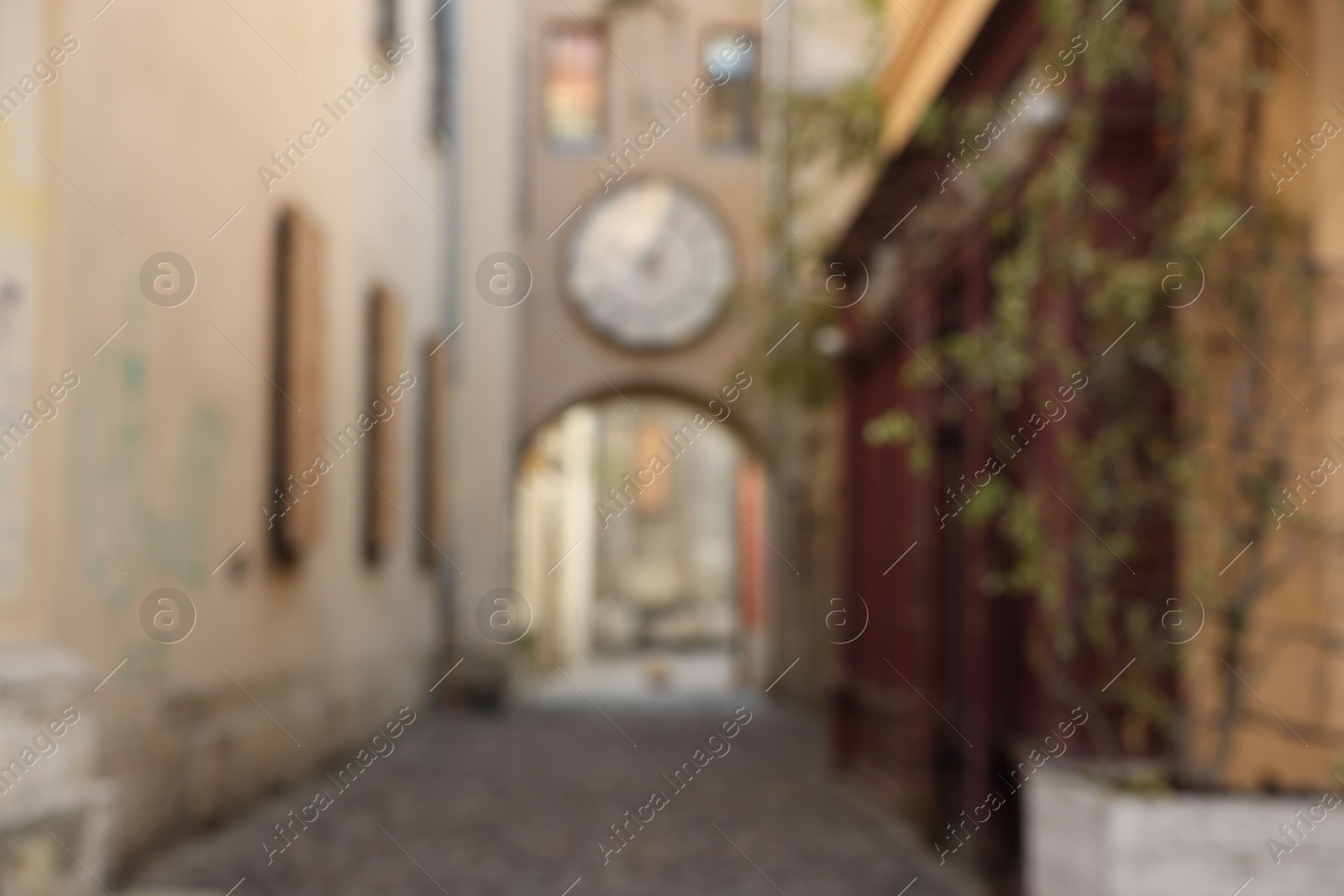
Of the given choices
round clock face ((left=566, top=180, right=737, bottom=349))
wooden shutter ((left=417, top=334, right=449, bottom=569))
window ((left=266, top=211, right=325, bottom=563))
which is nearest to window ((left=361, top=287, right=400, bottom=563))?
wooden shutter ((left=417, top=334, right=449, bottom=569))

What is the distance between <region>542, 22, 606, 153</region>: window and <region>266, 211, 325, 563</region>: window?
862cm

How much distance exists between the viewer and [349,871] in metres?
Answer: 6.30

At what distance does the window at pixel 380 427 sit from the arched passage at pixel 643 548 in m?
5.00

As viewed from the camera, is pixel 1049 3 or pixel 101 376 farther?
pixel 101 376

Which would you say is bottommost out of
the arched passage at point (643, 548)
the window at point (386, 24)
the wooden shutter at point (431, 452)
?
the arched passage at point (643, 548)

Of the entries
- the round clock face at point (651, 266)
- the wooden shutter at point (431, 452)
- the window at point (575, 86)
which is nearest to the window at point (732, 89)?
the round clock face at point (651, 266)

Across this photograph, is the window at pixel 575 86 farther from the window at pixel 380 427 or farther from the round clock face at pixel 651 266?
the window at pixel 380 427

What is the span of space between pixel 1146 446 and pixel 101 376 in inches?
146

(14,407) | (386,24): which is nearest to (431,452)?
(386,24)

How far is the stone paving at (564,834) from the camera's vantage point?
20.0 ft

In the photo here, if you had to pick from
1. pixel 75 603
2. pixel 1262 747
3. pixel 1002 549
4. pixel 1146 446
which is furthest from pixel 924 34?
pixel 75 603

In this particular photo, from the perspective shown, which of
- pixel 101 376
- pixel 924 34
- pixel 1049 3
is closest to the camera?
pixel 1049 3

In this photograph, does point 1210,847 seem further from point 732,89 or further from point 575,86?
point 575,86

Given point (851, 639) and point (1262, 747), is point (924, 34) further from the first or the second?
point (1262, 747)
